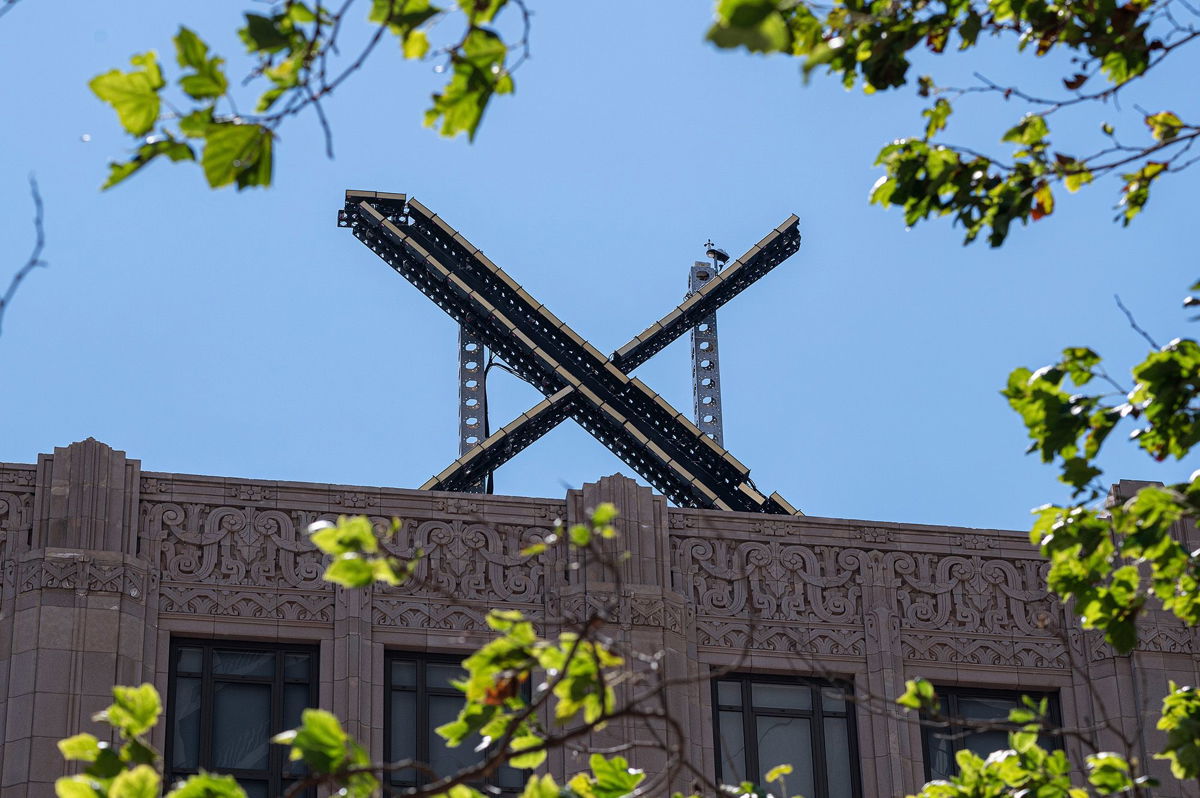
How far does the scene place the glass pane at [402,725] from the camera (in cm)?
2209

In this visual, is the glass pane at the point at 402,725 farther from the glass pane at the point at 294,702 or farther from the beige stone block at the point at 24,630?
the beige stone block at the point at 24,630

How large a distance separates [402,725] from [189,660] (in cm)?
242

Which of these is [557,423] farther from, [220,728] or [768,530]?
[220,728]

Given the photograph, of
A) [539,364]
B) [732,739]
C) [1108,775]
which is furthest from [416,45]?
[539,364]

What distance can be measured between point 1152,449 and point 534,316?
67.0ft

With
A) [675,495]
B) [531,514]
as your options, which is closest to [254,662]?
[531,514]

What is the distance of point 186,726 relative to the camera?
854 inches

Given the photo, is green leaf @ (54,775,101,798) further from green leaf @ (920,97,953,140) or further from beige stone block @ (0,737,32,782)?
beige stone block @ (0,737,32,782)

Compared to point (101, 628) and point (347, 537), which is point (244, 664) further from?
point (347, 537)

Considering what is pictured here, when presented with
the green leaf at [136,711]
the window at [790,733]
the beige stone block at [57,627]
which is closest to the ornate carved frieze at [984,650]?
the window at [790,733]

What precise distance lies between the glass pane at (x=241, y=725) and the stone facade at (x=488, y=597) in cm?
62

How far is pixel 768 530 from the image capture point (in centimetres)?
2423

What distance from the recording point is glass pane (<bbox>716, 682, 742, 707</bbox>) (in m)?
23.2

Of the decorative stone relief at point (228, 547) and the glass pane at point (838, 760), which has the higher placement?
the decorative stone relief at point (228, 547)
